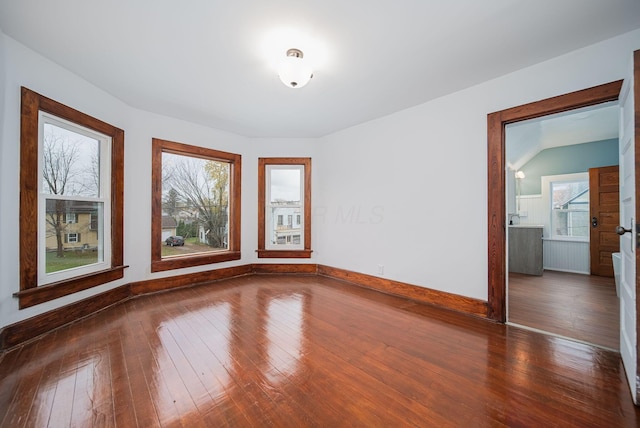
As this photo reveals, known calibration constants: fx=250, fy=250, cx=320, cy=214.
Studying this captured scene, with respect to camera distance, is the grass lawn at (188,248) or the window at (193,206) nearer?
the window at (193,206)

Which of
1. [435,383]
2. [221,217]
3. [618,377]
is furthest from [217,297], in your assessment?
[618,377]

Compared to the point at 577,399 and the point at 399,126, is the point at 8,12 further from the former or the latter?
the point at 577,399

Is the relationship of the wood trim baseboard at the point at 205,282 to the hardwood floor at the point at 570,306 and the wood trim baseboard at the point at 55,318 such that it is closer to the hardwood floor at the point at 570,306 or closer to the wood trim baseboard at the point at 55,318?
the wood trim baseboard at the point at 55,318

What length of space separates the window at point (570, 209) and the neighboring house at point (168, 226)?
7706 mm

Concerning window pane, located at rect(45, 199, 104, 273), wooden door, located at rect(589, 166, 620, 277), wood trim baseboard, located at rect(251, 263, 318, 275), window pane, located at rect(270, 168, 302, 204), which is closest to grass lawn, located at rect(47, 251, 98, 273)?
window pane, located at rect(45, 199, 104, 273)

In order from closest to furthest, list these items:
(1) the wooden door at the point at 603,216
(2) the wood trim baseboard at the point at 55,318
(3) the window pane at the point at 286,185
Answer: (2) the wood trim baseboard at the point at 55,318 < (1) the wooden door at the point at 603,216 < (3) the window pane at the point at 286,185

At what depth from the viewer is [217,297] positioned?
3.47 m

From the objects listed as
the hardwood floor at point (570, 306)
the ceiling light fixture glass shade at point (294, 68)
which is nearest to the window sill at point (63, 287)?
the ceiling light fixture glass shade at point (294, 68)

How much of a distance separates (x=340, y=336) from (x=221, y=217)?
3202mm

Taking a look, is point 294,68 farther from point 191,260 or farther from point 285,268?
point 285,268

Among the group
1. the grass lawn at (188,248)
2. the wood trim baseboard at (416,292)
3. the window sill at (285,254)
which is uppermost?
the grass lawn at (188,248)

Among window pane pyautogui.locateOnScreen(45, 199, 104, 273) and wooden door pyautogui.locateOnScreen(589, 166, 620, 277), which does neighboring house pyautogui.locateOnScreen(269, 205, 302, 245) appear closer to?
window pane pyautogui.locateOnScreen(45, 199, 104, 273)

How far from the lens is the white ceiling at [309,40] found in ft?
5.88

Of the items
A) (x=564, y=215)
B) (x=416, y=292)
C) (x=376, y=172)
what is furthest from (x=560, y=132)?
(x=416, y=292)
